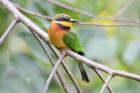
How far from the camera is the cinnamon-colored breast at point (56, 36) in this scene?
6.14 feet

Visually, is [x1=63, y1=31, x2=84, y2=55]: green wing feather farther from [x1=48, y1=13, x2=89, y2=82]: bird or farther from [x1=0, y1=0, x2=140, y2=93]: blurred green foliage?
[x1=0, y1=0, x2=140, y2=93]: blurred green foliage

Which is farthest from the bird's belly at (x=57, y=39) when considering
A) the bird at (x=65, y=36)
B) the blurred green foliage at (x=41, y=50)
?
the blurred green foliage at (x=41, y=50)

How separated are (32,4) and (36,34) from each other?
0.94m

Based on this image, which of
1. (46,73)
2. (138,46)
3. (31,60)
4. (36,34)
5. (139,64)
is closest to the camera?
(36,34)

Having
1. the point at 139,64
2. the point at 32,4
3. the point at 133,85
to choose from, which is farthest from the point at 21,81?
the point at 139,64

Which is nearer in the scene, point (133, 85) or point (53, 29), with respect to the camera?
point (53, 29)

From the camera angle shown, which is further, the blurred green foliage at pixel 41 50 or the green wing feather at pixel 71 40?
the blurred green foliage at pixel 41 50

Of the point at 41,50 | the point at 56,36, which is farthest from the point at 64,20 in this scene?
the point at 41,50

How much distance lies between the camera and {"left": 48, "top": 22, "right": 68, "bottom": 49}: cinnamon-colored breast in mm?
1870

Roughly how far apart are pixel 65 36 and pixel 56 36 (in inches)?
2.9

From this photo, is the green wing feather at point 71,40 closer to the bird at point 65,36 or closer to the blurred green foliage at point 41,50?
the bird at point 65,36

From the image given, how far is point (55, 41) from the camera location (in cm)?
189

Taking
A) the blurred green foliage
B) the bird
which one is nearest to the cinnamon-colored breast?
the bird

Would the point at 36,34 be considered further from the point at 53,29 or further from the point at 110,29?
the point at 110,29
